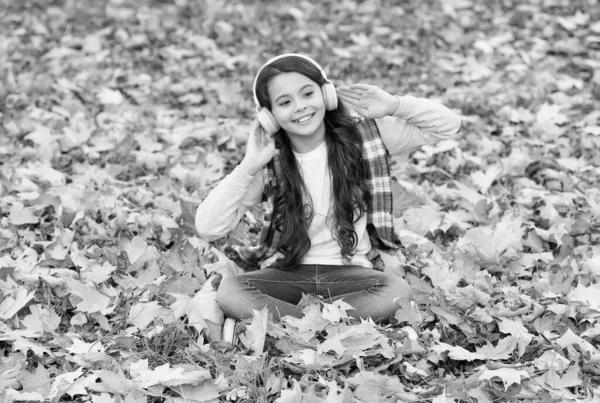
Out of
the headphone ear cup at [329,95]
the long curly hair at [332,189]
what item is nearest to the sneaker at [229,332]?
the long curly hair at [332,189]

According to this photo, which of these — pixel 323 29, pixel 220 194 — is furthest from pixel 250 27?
pixel 220 194

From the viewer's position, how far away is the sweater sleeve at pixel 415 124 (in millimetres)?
3057

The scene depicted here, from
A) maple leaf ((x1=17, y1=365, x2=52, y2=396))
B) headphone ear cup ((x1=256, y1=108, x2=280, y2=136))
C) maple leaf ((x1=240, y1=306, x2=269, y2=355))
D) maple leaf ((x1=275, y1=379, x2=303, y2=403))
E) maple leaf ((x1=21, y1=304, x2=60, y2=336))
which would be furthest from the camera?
headphone ear cup ((x1=256, y1=108, x2=280, y2=136))

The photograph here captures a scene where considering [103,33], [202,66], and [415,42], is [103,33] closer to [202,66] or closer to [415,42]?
[202,66]

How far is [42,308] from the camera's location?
3008 millimetres

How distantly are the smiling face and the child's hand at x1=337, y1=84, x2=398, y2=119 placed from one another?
153mm

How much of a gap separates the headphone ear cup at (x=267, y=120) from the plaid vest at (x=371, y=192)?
0.12 metres

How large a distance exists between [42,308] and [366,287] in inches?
48.8

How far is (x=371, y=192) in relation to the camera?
3121 mm

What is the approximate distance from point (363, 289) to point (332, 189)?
40 centimetres

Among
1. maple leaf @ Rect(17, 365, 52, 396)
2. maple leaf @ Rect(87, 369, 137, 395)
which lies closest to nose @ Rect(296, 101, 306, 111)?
maple leaf @ Rect(87, 369, 137, 395)

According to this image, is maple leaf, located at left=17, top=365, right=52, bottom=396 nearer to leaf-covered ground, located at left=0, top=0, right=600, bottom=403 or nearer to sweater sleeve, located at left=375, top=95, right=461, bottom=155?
leaf-covered ground, located at left=0, top=0, right=600, bottom=403

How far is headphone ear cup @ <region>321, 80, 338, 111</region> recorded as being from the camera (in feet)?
9.78

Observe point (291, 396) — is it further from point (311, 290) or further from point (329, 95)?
point (329, 95)
